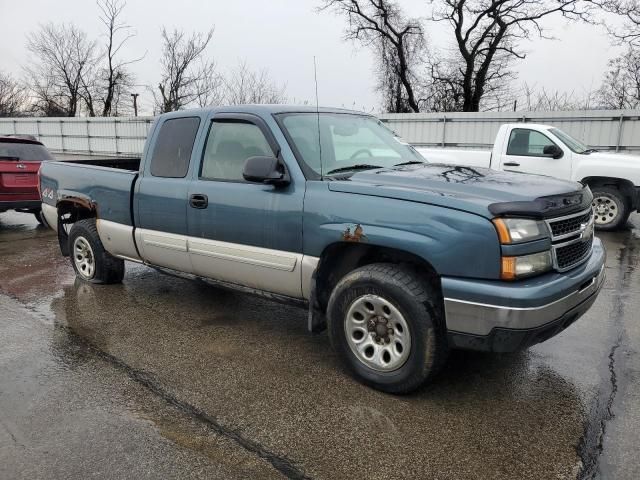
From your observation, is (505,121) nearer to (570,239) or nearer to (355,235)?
(570,239)

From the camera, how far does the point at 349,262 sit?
3.72m

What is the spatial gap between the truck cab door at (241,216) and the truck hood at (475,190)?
0.49m

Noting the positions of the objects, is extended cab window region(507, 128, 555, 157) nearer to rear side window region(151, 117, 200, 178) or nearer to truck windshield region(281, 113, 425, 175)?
truck windshield region(281, 113, 425, 175)

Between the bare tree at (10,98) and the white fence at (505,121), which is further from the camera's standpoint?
the bare tree at (10,98)

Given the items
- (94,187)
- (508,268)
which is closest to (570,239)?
(508,268)

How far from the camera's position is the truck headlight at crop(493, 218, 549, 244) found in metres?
2.90

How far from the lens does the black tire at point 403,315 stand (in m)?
3.14

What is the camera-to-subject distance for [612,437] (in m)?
2.90

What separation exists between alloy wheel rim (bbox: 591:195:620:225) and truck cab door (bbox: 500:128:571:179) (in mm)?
768

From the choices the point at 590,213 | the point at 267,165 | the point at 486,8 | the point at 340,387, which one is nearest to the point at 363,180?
the point at 267,165

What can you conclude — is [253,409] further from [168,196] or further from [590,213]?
[590,213]

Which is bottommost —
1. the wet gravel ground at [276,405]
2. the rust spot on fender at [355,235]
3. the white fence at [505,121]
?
the wet gravel ground at [276,405]

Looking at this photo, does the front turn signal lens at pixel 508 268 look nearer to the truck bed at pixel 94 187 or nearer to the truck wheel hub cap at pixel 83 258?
the truck bed at pixel 94 187

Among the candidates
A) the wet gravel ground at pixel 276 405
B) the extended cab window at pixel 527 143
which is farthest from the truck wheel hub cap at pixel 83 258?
the extended cab window at pixel 527 143
